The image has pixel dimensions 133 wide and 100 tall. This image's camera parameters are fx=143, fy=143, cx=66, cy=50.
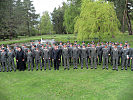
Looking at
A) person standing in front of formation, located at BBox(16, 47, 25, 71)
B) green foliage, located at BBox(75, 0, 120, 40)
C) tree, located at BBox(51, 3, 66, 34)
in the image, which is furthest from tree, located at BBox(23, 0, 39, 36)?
person standing in front of formation, located at BBox(16, 47, 25, 71)

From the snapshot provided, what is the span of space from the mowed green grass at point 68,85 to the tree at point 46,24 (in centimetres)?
5597

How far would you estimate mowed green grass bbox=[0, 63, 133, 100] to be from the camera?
23.2ft

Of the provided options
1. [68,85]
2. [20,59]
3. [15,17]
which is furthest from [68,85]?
[15,17]

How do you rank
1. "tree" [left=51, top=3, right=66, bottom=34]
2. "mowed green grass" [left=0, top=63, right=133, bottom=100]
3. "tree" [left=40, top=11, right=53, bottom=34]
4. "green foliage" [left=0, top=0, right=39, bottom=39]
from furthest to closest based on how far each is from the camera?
"tree" [left=40, top=11, right=53, bottom=34] < "tree" [left=51, top=3, right=66, bottom=34] < "green foliage" [left=0, top=0, right=39, bottom=39] < "mowed green grass" [left=0, top=63, right=133, bottom=100]

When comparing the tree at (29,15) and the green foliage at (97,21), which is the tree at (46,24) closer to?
the tree at (29,15)

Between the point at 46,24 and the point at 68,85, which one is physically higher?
the point at 46,24

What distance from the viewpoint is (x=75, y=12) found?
4375cm

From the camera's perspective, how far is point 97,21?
61.5 ft

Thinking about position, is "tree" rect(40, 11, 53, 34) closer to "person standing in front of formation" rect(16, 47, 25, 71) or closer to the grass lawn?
"person standing in front of formation" rect(16, 47, 25, 71)

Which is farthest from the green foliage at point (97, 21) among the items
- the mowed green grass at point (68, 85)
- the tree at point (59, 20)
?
the tree at point (59, 20)

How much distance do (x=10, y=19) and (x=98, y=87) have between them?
40111mm

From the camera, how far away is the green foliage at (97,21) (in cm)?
1894

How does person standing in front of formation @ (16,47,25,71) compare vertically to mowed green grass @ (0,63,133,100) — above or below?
above

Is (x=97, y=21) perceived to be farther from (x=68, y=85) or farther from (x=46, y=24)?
(x=46, y=24)
